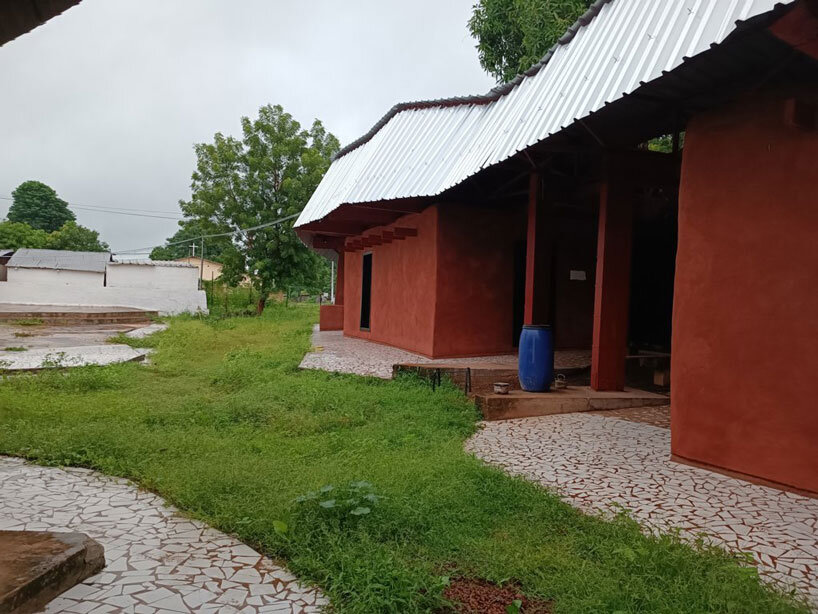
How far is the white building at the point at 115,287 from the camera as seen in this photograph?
26422 millimetres

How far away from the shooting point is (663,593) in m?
2.47

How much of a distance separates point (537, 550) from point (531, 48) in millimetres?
14249

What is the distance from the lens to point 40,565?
96.7 inches

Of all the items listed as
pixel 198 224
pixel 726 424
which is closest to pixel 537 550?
pixel 726 424

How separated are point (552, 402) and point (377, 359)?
4.44 metres

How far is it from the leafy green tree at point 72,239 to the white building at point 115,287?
15084 mm

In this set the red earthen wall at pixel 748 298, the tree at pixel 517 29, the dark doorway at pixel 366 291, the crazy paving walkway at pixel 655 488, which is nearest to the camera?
the crazy paving walkway at pixel 655 488

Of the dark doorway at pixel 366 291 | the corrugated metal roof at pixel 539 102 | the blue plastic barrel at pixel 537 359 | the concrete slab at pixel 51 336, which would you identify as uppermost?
the corrugated metal roof at pixel 539 102

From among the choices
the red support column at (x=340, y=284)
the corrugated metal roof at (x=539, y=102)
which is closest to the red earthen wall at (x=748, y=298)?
the corrugated metal roof at (x=539, y=102)

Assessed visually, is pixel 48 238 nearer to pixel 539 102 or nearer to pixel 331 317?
pixel 331 317

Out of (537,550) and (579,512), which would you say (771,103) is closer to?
(579,512)

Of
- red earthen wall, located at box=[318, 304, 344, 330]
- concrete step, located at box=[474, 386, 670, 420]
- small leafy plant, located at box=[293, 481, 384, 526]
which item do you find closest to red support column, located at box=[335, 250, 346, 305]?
red earthen wall, located at box=[318, 304, 344, 330]

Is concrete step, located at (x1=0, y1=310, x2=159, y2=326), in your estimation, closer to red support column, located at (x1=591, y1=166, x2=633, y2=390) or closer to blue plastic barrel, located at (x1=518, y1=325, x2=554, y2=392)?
blue plastic barrel, located at (x1=518, y1=325, x2=554, y2=392)

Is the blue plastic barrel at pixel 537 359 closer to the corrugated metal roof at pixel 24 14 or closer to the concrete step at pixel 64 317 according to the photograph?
the corrugated metal roof at pixel 24 14
